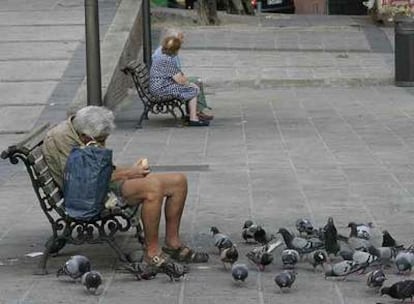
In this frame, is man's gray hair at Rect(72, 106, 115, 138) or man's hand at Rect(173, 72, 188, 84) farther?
man's hand at Rect(173, 72, 188, 84)

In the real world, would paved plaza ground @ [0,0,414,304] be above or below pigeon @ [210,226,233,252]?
below

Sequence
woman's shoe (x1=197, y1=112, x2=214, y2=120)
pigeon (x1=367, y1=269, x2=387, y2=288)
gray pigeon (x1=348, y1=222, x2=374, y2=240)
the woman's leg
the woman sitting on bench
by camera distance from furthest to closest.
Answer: woman's shoe (x1=197, y1=112, x2=214, y2=120), the woman's leg, the woman sitting on bench, gray pigeon (x1=348, y1=222, x2=374, y2=240), pigeon (x1=367, y1=269, x2=387, y2=288)

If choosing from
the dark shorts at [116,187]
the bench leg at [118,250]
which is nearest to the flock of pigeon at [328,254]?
the bench leg at [118,250]

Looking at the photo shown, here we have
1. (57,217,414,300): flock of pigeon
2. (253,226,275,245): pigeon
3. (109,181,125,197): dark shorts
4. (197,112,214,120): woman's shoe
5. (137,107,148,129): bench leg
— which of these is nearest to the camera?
(57,217,414,300): flock of pigeon

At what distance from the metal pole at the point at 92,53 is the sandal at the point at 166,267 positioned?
675 centimetres

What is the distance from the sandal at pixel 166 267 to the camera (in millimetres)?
6516

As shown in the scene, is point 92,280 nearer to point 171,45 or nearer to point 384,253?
point 384,253

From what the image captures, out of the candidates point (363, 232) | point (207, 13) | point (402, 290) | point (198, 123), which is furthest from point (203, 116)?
point (207, 13)

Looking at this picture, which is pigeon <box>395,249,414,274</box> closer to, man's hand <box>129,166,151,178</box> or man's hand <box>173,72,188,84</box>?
man's hand <box>129,166,151,178</box>

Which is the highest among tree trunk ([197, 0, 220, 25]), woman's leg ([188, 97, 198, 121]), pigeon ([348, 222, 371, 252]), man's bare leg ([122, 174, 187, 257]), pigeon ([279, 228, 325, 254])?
man's bare leg ([122, 174, 187, 257])

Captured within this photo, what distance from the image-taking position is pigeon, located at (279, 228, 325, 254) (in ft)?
22.4

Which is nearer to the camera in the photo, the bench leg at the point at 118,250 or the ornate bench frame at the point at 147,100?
the bench leg at the point at 118,250

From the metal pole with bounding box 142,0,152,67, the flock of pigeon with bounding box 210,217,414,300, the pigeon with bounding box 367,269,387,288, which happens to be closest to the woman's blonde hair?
the metal pole with bounding box 142,0,152,67

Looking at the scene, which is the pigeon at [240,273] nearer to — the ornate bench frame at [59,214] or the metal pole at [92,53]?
the ornate bench frame at [59,214]
